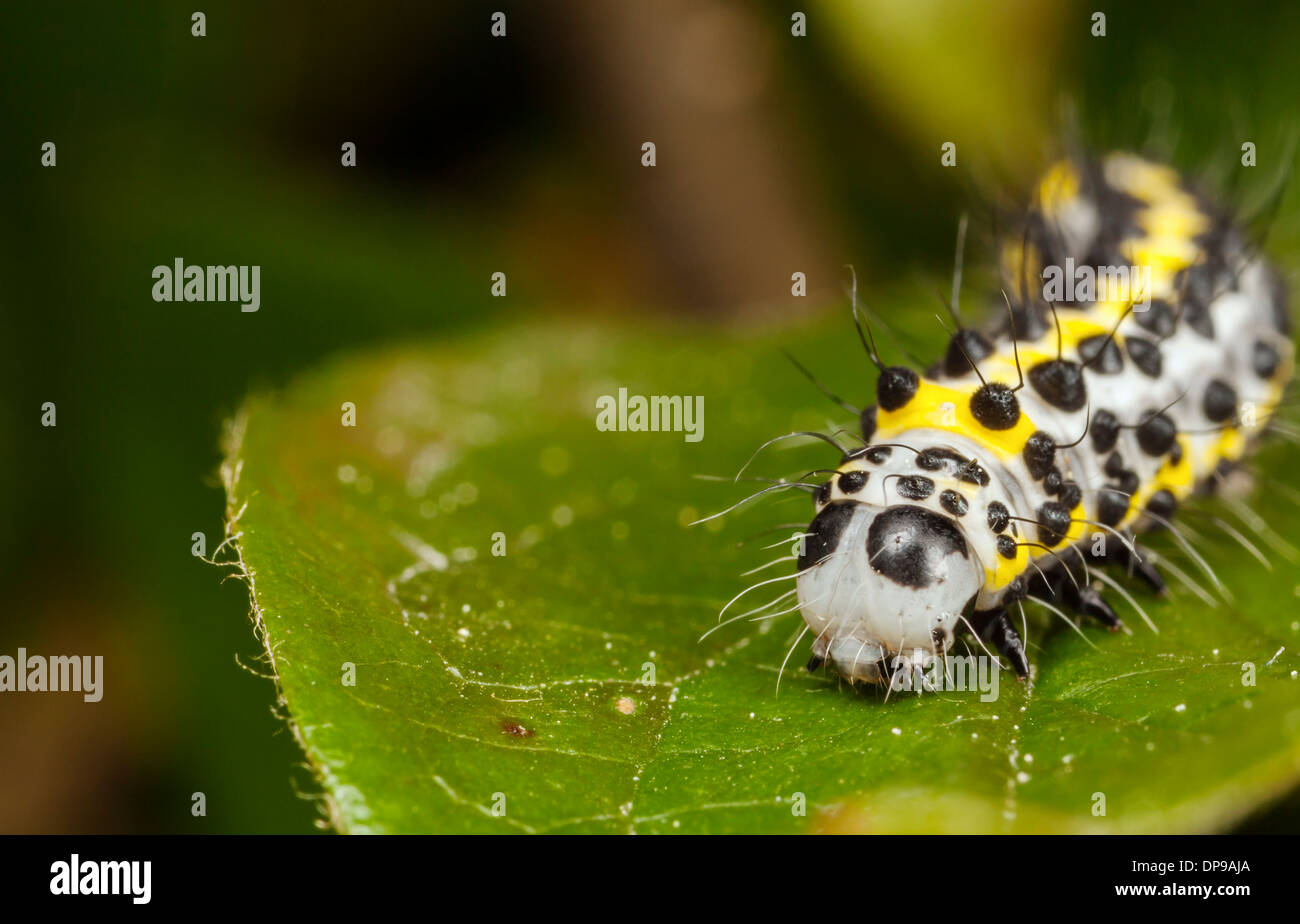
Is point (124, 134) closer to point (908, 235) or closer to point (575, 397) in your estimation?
point (575, 397)

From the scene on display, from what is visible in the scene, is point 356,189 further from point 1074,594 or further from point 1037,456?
point 1074,594

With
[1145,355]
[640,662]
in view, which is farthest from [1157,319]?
[640,662]

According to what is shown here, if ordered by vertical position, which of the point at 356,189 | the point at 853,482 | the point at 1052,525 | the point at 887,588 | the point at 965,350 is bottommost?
the point at 887,588

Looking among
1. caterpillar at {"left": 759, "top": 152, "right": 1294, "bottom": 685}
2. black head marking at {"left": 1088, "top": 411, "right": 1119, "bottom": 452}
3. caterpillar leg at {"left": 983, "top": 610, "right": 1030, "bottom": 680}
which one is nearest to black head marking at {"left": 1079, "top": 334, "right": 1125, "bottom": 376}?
caterpillar at {"left": 759, "top": 152, "right": 1294, "bottom": 685}

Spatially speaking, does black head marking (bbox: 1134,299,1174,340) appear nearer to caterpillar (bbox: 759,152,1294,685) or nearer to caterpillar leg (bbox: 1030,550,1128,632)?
caterpillar (bbox: 759,152,1294,685)

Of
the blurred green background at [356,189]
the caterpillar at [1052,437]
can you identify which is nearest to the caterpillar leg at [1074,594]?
the caterpillar at [1052,437]

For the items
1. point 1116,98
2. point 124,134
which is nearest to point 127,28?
point 124,134
